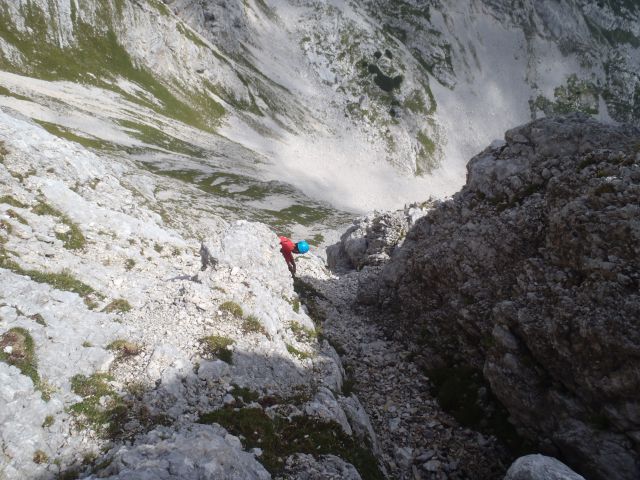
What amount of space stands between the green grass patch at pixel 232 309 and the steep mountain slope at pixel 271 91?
68.0 metres

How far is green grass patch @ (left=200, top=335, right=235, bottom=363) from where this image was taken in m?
13.8

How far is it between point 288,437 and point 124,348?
5677 millimetres

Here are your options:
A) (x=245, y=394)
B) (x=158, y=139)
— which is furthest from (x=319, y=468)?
(x=158, y=139)

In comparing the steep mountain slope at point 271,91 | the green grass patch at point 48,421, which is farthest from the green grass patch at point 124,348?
the steep mountain slope at point 271,91

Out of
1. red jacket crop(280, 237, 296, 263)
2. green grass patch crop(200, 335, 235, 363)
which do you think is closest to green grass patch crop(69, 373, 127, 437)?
green grass patch crop(200, 335, 235, 363)

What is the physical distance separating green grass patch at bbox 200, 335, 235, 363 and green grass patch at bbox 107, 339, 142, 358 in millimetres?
1997

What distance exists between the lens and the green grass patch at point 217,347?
45.4ft

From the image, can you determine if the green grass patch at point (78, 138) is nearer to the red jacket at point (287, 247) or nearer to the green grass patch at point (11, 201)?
the green grass patch at point (11, 201)

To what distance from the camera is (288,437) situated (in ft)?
39.0

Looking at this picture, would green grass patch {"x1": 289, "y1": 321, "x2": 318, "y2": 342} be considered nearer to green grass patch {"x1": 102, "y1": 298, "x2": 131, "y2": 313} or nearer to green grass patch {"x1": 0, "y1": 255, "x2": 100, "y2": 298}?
green grass patch {"x1": 102, "y1": 298, "x2": 131, "y2": 313}

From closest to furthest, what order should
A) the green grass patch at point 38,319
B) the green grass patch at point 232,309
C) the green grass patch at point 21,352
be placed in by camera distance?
1. the green grass patch at point 21,352
2. the green grass patch at point 38,319
3. the green grass patch at point 232,309

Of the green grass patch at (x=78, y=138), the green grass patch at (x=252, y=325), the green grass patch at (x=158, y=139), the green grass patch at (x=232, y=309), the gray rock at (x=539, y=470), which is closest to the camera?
the gray rock at (x=539, y=470)

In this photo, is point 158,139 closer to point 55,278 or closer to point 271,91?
point 271,91

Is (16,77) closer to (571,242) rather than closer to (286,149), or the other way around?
(286,149)
